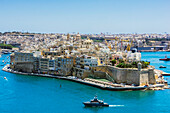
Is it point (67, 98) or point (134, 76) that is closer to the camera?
point (67, 98)

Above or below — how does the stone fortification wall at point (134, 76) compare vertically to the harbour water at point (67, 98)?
above

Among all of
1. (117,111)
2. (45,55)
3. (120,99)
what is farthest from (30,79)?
(117,111)

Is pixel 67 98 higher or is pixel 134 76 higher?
pixel 134 76

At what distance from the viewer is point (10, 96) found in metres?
18.0

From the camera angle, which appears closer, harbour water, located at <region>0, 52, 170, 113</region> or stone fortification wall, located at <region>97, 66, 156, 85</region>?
harbour water, located at <region>0, 52, 170, 113</region>

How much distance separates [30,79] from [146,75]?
984cm

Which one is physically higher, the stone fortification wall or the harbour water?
the stone fortification wall

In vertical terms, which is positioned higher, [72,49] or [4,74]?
[72,49]

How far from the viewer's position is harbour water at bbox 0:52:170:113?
601 inches

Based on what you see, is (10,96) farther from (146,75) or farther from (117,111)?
(146,75)

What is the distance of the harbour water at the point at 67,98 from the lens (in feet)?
50.1

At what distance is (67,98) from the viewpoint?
1747 cm

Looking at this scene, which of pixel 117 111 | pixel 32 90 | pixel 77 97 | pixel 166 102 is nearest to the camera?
pixel 117 111

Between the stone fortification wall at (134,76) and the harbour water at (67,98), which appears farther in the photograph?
the stone fortification wall at (134,76)
